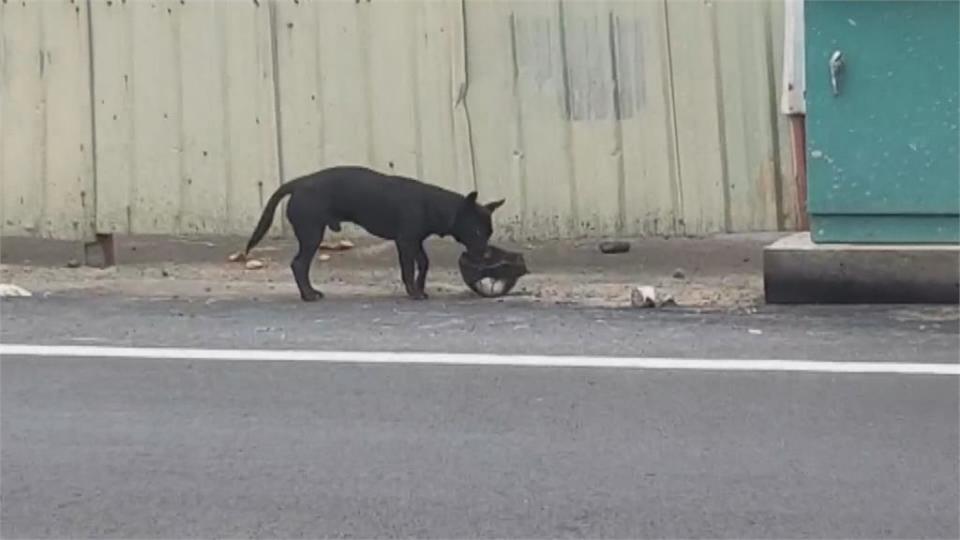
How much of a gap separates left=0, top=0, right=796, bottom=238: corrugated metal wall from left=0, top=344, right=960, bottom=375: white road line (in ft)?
9.09

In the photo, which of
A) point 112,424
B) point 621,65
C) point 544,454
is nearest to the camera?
point 544,454

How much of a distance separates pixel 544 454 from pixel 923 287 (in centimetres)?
322

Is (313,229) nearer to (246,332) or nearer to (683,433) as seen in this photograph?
(246,332)

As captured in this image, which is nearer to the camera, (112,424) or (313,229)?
(112,424)

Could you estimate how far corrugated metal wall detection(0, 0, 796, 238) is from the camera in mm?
9602

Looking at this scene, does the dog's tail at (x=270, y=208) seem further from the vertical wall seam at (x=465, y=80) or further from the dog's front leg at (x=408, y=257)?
the vertical wall seam at (x=465, y=80)

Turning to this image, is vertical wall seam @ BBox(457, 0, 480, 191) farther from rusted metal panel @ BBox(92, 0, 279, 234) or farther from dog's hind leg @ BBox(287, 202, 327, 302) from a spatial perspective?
dog's hind leg @ BBox(287, 202, 327, 302)

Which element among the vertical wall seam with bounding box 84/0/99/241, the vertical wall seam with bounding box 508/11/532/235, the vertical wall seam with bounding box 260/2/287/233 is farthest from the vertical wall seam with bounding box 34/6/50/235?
the vertical wall seam with bounding box 508/11/532/235

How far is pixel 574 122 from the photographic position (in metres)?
9.70

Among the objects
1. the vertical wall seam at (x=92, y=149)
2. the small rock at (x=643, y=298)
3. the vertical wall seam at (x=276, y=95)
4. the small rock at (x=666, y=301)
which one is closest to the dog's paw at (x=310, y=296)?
the vertical wall seam at (x=276, y=95)

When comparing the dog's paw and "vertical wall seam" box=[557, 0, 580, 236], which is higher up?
"vertical wall seam" box=[557, 0, 580, 236]

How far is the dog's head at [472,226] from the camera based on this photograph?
8.68 meters

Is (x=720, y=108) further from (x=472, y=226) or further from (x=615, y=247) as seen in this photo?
(x=472, y=226)

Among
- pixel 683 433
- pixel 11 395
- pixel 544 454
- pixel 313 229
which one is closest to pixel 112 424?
pixel 11 395
